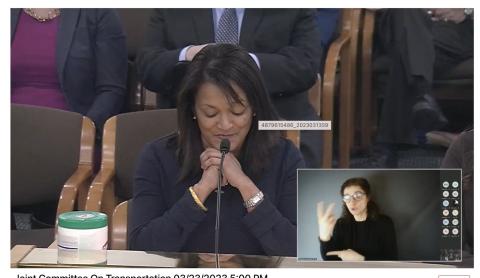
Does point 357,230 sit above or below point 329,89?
below

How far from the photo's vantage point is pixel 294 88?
6.64ft

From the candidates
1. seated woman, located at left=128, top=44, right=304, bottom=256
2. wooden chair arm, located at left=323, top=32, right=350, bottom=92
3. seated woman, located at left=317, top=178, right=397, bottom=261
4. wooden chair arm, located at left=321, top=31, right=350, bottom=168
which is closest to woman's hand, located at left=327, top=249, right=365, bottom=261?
seated woman, located at left=317, top=178, right=397, bottom=261

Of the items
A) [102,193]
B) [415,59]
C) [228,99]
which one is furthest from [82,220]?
[415,59]

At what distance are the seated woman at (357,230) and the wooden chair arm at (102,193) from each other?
0.49 meters

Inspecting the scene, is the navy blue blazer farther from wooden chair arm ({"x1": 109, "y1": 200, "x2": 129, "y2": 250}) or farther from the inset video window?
the inset video window

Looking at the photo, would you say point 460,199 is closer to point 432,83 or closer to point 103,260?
point 432,83

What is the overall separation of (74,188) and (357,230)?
666 mm

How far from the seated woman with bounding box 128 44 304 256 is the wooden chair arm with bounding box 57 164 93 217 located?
0.12m

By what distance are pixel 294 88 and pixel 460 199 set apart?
467 millimetres

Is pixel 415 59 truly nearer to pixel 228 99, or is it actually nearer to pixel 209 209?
pixel 228 99

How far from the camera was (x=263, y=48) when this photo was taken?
201 cm

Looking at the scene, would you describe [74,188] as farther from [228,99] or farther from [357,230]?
[357,230]

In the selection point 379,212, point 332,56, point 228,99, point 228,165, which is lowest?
point 379,212

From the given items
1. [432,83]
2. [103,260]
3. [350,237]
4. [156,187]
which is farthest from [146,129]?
[432,83]
